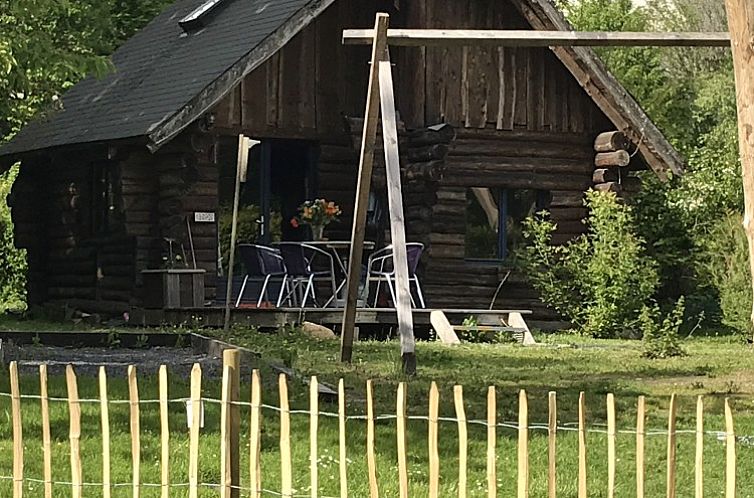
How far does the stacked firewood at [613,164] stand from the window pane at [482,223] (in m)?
1.59

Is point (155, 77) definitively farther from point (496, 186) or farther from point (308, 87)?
point (496, 186)

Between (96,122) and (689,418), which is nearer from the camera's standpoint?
(689,418)

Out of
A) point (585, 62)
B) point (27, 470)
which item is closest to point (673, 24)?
point (585, 62)

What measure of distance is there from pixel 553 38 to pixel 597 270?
9128 millimetres

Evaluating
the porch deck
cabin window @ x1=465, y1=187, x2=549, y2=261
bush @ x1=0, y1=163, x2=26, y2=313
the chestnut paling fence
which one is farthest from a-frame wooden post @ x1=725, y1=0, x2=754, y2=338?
bush @ x1=0, y1=163, x2=26, y2=313

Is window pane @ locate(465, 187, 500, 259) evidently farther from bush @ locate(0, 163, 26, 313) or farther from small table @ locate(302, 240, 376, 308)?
bush @ locate(0, 163, 26, 313)

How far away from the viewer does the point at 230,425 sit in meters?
6.17

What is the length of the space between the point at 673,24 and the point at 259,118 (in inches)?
1157

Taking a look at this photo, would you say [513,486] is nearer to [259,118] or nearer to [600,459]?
[600,459]

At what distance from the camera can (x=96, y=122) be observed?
22.9 m

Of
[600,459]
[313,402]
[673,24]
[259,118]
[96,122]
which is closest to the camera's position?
[313,402]

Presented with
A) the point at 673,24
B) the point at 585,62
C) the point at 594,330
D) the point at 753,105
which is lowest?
the point at 594,330

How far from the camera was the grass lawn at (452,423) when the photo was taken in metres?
8.09

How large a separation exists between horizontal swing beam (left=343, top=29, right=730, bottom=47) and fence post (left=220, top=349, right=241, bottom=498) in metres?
6.46
